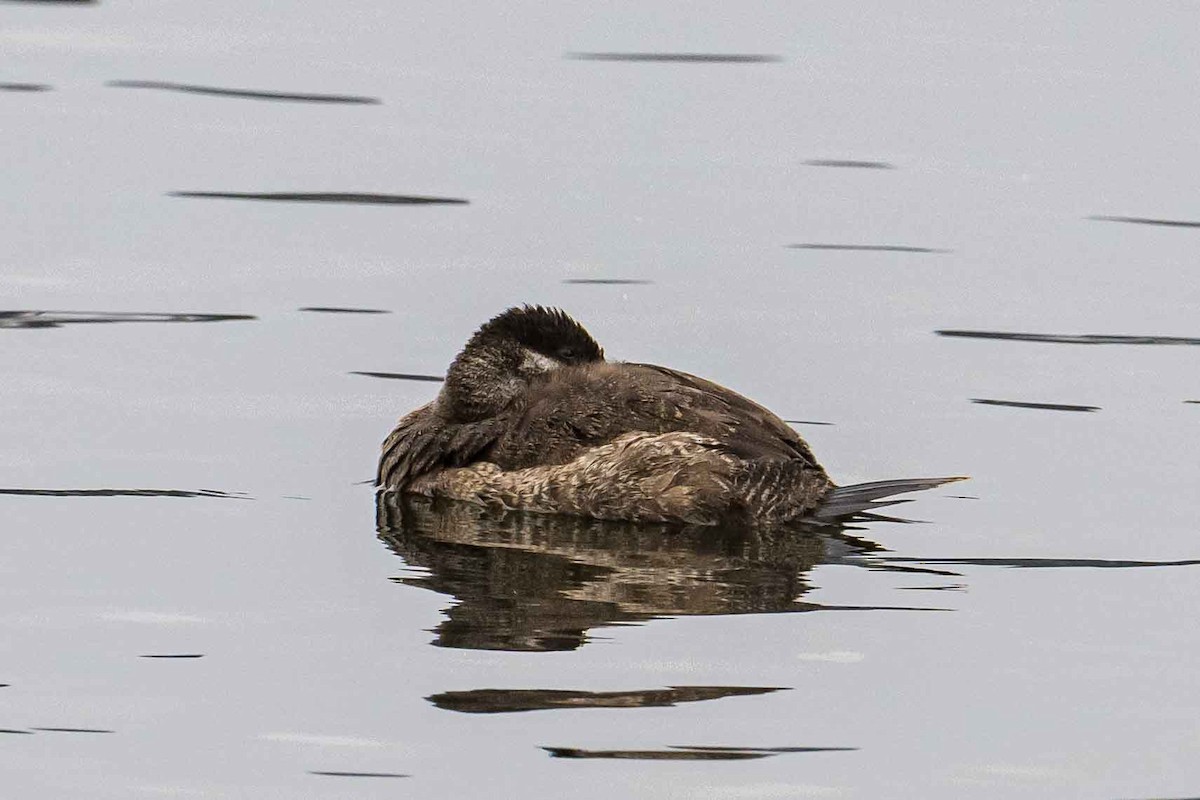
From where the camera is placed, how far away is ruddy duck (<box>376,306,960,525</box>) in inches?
354

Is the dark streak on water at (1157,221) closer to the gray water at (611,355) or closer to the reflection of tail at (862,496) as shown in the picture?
the gray water at (611,355)

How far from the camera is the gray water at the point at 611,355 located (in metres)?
6.57

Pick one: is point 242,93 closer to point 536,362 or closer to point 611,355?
point 611,355

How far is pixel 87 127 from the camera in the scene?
16.4m

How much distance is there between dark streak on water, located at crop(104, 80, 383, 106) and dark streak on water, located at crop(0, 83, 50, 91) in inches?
19.2

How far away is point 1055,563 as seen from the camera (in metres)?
8.28

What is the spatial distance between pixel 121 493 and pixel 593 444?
182 centimetres

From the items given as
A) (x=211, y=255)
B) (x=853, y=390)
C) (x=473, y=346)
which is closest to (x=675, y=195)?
(x=211, y=255)

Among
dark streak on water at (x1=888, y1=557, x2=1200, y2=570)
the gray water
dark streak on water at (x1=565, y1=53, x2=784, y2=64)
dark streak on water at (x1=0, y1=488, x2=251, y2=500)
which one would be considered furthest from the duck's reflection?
dark streak on water at (x1=565, y1=53, x2=784, y2=64)

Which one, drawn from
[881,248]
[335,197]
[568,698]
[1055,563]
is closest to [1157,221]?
[881,248]

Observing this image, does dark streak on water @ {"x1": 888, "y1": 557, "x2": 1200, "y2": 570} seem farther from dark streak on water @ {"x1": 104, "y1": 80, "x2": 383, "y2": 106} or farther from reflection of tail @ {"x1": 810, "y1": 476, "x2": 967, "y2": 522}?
dark streak on water @ {"x1": 104, "y1": 80, "x2": 383, "y2": 106}

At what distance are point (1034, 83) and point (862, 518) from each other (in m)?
9.96

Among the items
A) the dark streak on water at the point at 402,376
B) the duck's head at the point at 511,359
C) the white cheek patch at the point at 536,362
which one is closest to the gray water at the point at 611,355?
the dark streak on water at the point at 402,376

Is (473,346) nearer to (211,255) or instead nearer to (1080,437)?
(1080,437)
